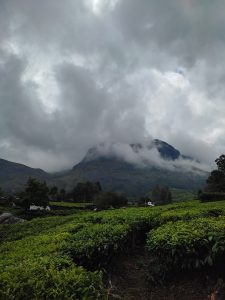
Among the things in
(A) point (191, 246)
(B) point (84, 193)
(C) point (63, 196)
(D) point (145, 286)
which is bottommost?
(D) point (145, 286)

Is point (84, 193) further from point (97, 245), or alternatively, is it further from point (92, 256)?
point (92, 256)

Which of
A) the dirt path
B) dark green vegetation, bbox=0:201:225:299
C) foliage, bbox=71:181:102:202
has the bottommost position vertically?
the dirt path

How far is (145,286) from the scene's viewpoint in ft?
47.1

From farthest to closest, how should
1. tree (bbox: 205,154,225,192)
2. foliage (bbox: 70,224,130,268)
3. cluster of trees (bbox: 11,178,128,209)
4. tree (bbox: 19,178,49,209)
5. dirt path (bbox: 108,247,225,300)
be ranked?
tree (bbox: 205,154,225,192) → cluster of trees (bbox: 11,178,128,209) → tree (bbox: 19,178,49,209) → foliage (bbox: 70,224,130,268) → dirt path (bbox: 108,247,225,300)

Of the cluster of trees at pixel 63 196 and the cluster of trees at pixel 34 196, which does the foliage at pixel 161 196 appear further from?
the cluster of trees at pixel 34 196

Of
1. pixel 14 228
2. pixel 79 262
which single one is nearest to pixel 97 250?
pixel 79 262

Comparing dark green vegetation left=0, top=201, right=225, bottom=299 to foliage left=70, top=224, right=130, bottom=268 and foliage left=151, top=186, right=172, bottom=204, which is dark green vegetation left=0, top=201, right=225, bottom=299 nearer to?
foliage left=70, top=224, right=130, bottom=268

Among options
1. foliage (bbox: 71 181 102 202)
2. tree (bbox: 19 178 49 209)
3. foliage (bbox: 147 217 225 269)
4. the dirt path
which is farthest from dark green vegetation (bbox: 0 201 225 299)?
foliage (bbox: 71 181 102 202)

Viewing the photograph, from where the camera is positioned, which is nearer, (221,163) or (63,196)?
(221,163)

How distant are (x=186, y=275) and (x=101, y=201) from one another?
8138 cm

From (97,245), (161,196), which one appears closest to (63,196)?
(161,196)

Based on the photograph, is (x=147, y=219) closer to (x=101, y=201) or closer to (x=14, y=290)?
(x=14, y=290)

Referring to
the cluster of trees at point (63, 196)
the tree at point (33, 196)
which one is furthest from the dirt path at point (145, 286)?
the cluster of trees at point (63, 196)

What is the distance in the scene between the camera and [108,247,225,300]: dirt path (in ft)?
40.8
